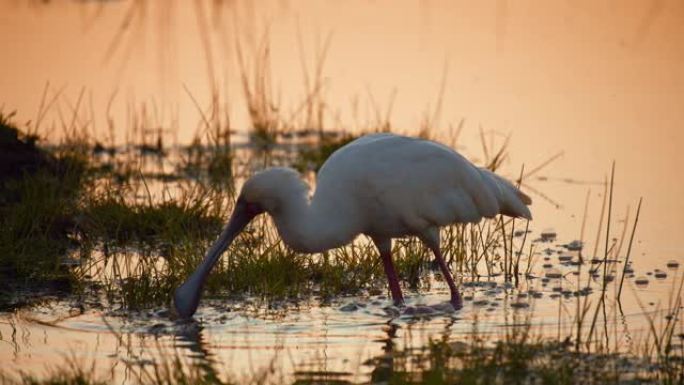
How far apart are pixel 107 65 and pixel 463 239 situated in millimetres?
9108

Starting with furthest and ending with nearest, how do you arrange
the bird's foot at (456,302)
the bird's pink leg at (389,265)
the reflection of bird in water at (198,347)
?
the bird's pink leg at (389,265), the bird's foot at (456,302), the reflection of bird in water at (198,347)

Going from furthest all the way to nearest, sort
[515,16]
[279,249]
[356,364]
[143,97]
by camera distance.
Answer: [515,16] < [143,97] < [279,249] < [356,364]

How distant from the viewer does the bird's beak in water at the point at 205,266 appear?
35.2ft

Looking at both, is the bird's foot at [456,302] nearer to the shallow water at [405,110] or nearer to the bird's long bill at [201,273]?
the shallow water at [405,110]

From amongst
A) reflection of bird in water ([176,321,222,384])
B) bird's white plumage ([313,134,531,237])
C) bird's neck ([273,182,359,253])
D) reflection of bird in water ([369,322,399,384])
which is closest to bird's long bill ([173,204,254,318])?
reflection of bird in water ([176,321,222,384])

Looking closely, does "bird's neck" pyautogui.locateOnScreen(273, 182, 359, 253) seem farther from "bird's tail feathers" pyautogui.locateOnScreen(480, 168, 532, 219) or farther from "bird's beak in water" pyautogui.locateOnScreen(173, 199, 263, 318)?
"bird's tail feathers" pyautogui.locateOnScreen(480, 168, 532, 219)

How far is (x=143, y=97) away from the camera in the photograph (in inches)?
730

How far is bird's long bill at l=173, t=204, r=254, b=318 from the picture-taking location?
10719 mm

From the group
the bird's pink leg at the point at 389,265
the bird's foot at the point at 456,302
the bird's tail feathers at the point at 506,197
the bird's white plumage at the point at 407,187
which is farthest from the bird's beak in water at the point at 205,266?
the bird's tail feathers at the point at 506,197

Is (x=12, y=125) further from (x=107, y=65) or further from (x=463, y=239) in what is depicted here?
(x=107, y=65)

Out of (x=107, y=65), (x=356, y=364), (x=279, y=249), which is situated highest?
(x=107, y=65)

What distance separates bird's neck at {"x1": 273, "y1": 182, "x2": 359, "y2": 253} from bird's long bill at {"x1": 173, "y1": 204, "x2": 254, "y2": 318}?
28 centimetres

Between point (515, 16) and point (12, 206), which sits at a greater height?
point (515, 16)

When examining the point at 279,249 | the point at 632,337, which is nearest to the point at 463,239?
the point at 279,249
